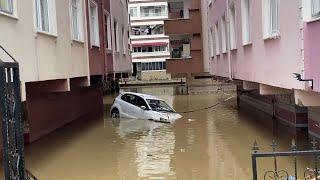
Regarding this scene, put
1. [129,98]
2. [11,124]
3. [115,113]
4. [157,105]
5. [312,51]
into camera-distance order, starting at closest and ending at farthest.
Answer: [11,124], [312,51], [157,105], [129,98], [115,113]

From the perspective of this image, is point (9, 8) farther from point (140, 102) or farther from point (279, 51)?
point (140, 102)

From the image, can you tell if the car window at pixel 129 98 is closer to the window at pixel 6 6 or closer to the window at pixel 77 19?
the window at pixel 77 19

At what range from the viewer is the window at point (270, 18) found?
440 inches

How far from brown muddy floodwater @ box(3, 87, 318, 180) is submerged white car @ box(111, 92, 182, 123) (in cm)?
59

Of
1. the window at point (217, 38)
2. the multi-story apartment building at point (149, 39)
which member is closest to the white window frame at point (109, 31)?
the window at point (217, 38)

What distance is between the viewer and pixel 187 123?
75.2 ft

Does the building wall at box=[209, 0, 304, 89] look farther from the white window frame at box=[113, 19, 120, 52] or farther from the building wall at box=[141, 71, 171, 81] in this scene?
the building wall at box=[141, 71, 171, 81]

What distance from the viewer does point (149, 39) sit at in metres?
77.6

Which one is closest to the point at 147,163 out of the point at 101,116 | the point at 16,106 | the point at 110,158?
the point at 110,158

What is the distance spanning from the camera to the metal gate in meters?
6.51

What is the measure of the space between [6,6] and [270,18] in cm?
577

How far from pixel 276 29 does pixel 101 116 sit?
17.6m

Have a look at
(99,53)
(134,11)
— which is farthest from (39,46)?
(134,11)

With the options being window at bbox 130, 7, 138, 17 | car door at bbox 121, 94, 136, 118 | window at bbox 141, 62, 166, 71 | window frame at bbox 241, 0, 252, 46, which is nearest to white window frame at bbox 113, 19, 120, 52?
car door at bbox 121, 94, 136, 118
